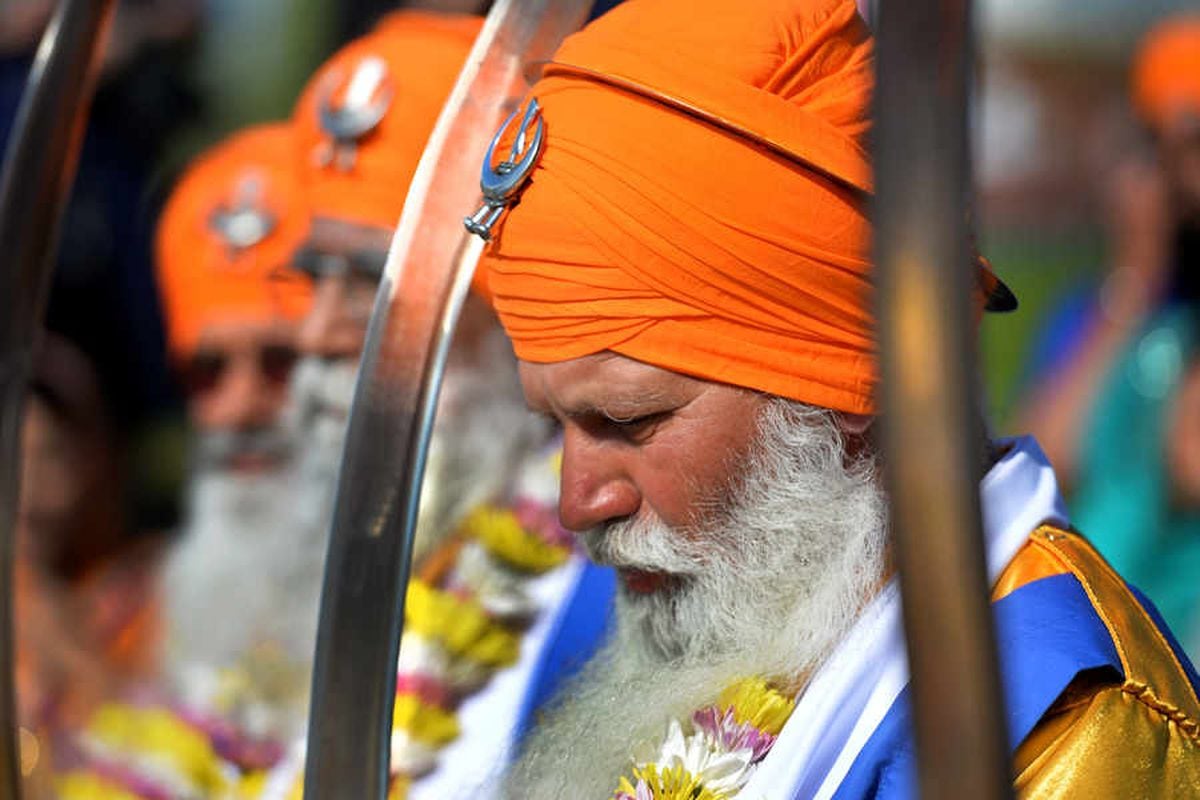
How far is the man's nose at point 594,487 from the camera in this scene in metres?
1.67

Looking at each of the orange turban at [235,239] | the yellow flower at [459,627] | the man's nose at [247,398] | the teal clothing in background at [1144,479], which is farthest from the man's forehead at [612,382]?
the teal clothing in background at [1144,479]

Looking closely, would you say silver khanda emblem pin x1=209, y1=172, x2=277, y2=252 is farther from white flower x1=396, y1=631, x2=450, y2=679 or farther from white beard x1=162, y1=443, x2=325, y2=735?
white flower x1=396, y1=631, x2=450, y2=679

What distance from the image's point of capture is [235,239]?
11.5 ft

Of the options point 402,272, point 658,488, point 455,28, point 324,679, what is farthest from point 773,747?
point 455,28

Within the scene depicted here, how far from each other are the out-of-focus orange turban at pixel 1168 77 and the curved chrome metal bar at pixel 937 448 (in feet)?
13.8

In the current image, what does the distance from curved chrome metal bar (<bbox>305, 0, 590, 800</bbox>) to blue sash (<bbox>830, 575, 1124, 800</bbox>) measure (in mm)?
424

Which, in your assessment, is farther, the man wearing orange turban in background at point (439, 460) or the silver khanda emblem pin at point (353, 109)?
the silver khanda emblem pin at point (353, 109)

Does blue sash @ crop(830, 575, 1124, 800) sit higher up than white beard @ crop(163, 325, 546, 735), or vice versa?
blue sash @ crop(830, 575, 1124, 800)

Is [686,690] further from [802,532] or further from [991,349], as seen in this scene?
[991,349]

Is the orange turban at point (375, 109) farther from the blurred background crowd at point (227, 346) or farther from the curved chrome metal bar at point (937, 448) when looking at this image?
the curved chrome metal bar at point (937, 448)

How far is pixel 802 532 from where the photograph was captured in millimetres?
1685

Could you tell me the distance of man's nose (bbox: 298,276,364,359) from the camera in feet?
10.1

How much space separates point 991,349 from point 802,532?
6868mm

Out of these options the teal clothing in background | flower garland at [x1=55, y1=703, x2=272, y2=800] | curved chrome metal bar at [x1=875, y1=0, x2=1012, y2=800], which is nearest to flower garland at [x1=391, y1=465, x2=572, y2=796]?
flower garland at [x1=55, y1=703, x2=272, y2=800]
